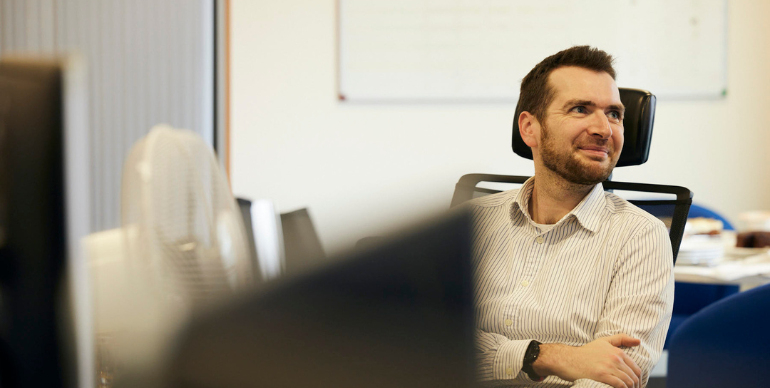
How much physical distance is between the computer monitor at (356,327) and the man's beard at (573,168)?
3.17 feet

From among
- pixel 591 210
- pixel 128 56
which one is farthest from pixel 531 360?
pixel 128 56

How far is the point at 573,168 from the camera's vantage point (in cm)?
132

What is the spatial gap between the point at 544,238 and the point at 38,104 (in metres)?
1.15

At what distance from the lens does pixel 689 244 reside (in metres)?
1.94

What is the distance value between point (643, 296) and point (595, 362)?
0.17 meters

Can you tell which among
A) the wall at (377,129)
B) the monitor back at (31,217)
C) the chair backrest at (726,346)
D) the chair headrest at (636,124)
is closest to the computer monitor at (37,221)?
the monitor back at (31,217)

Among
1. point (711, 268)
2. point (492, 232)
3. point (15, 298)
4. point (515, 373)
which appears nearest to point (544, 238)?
point (492, 232)

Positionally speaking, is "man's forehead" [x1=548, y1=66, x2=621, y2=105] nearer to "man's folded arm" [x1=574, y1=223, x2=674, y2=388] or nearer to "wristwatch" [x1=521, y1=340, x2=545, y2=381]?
"man's folded arm" [x1=574, y1=223, x2=674, y2=388]

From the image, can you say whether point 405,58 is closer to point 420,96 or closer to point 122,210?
point 420,96

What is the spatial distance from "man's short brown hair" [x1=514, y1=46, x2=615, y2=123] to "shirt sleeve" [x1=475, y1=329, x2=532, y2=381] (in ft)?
1.58

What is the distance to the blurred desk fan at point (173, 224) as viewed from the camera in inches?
23.4

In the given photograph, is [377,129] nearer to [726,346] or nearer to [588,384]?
[726,346]

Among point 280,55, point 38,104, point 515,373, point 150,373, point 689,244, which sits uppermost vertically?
point 280,55

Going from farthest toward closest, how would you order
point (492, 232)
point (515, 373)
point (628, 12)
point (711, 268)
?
1. point (628, 12)
2. point (711, 268)
3. point (492, 232)
4. point (515, 373)
